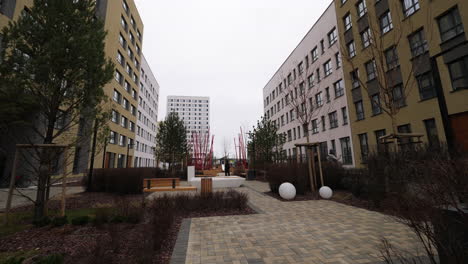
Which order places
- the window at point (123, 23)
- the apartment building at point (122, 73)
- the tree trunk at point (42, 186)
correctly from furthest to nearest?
1. the window at point (123, 23)
2. the apartment building at point (122, 73)
3. the tree trunk at point (42, 186)

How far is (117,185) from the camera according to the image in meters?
11.0

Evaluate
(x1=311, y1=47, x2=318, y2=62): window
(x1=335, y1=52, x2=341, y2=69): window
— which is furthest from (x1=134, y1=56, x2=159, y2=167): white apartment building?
(x1=335, y1=52, x2=341, y2=69): window

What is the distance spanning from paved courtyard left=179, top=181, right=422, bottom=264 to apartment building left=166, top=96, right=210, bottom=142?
127 meters

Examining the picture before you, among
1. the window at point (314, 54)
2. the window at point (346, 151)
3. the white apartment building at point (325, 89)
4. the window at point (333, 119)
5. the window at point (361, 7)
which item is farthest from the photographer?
the window at point (314, 54)

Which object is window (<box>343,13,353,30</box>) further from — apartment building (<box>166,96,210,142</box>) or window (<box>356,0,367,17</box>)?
apartment building (<box>166,96,210,142</box>)

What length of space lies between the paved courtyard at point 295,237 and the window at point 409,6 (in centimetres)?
1860

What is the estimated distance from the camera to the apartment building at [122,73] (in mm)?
26562

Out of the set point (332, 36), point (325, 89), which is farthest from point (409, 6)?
point (325, 89)

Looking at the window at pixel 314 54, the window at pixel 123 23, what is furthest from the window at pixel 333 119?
the window at pixel 123 23

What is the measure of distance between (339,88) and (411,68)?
9.45 metres

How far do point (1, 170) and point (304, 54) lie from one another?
36.9 meters

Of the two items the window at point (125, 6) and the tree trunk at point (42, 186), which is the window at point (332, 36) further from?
the window at point (125, 6)

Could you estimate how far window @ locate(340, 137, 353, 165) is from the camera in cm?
2200

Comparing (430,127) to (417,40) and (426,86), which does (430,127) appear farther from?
(417,40)
